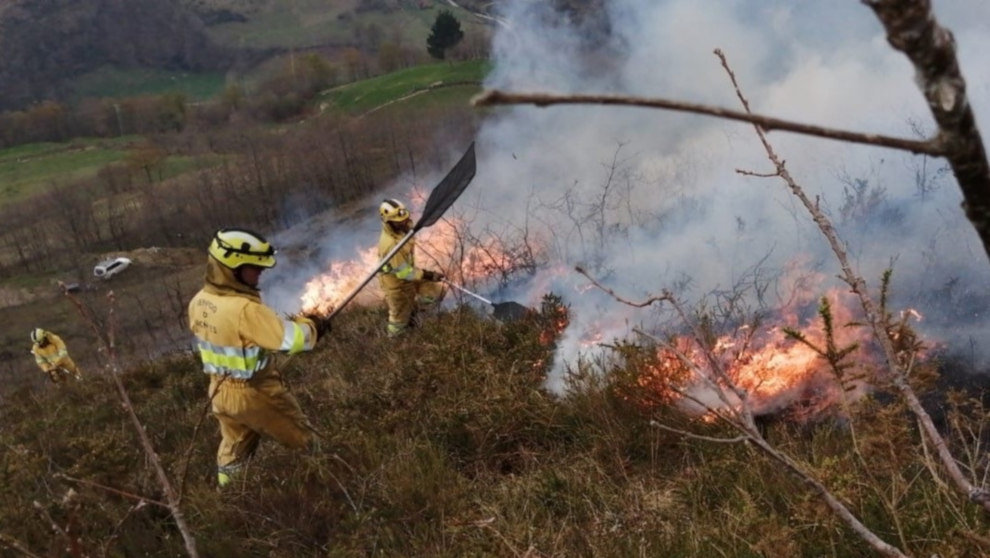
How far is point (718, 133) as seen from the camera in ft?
32.0

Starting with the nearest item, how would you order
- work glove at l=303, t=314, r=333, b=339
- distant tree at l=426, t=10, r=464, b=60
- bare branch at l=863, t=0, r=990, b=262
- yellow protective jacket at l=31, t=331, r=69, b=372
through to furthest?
A: bare branch at l=863, t=0, r=990, b=262 → work glove at l=303, t=314, r=333, b=339 → yellow protective jacket at l=31, t=331, r=69, b=372 → distant tree at l=426, t=10, r=464, b=60

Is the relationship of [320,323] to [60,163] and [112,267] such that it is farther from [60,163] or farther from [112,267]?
[60,163]

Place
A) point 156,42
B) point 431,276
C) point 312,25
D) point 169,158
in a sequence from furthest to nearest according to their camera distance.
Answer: point 312,25
point 156,42
point 169,158
point 431,276

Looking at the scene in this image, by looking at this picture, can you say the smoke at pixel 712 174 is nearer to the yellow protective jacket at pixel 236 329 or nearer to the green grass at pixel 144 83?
the yellow protective jacket at pixel 236 329

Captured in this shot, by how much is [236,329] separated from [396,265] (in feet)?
12.6

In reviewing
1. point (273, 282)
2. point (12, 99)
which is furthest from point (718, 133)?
point (12, 99)

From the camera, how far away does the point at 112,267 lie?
30125 millimetres

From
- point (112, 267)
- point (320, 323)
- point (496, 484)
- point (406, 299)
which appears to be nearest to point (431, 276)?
point (406, 299)

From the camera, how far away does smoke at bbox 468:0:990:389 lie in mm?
5711

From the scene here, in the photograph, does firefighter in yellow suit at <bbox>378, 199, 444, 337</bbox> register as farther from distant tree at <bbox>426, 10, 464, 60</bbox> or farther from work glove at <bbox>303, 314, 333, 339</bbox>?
distant tree at <bbox>426, 10, 464, 60</bbox>

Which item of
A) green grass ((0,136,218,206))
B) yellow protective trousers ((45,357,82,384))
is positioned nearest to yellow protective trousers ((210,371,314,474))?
yellow protective trousers ((45,357,82,384))

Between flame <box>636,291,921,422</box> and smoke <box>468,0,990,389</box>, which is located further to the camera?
smoke <box>468,0,990,389</box>

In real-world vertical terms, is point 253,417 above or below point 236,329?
below

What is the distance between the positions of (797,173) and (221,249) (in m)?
5.66
